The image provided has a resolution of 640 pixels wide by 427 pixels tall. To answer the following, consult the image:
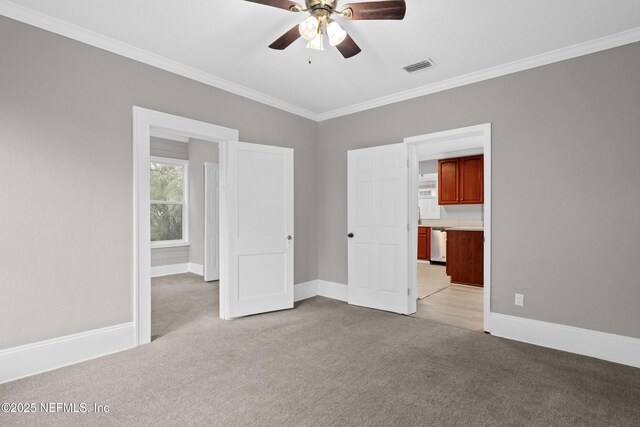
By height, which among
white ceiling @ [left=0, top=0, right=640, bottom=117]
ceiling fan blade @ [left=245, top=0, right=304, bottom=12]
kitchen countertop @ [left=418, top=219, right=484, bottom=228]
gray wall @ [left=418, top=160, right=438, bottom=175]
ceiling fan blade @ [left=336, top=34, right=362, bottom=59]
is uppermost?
white ceiling @ [left=0, top=0, right=640, bottom=117]

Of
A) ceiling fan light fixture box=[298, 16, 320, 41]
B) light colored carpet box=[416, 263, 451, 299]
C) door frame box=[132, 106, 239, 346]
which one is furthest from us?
light colored carpet box=[416, 263, 451, 299]

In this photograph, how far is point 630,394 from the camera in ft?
7.57

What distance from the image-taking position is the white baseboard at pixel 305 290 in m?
4.77

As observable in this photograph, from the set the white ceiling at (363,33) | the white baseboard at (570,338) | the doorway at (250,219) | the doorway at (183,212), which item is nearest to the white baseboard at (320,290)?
the doorway at (250,219)

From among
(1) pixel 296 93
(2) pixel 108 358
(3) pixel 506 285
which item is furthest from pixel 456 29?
(2) pixel 108 358

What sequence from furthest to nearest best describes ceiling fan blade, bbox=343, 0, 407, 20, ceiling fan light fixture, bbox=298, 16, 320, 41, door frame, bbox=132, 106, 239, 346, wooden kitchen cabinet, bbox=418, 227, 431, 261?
wooden kitchen cabinet, bbox=418, 227, 431, 261, door frame, bbox=132, 106, 239, 346, ceiling fan light fixture, bbox=298, 16, 320, 41, ceiling fan blade, bbox=343, 0, 407, 20

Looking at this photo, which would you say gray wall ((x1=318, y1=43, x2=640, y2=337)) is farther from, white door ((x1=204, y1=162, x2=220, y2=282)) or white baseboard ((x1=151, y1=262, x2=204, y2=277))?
white baseboard ((x1=151, y1=262, x2=204, y2=277))

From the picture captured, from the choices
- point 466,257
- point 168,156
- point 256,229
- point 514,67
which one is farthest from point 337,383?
point 168,156

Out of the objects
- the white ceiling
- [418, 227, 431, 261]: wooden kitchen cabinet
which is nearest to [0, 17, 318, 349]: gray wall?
the white ceiling

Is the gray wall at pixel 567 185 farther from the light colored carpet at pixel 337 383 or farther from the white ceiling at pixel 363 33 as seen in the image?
the light colored carpet at pixel 337 383

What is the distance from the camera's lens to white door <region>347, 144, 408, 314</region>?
414 centimetres

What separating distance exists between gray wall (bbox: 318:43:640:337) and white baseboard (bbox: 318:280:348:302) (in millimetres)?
1992

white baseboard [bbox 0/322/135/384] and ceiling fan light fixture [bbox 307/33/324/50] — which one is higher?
ceiling fan light fixture [bbox 307/33/324/50]

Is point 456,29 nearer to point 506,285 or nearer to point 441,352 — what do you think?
point 506,285
